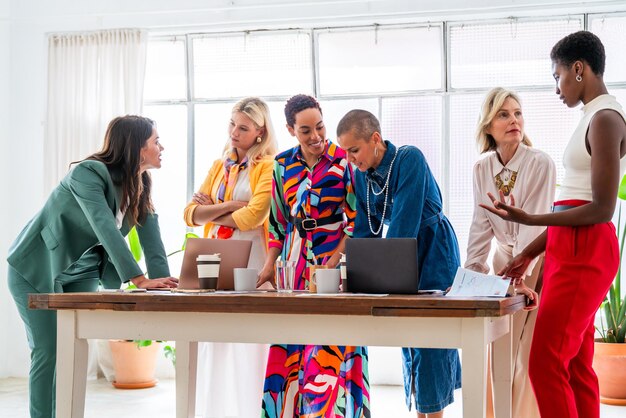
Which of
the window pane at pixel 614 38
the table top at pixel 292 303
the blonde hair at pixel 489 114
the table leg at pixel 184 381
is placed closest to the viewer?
the table top at pixel 292 303

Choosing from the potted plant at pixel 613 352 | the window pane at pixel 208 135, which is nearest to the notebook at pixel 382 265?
the potted plant at pixel 613 352

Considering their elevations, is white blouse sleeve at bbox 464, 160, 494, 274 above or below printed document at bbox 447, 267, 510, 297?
above

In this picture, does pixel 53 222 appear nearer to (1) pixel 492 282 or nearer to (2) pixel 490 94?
(1) pixel 492 282

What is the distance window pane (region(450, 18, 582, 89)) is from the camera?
577 centimetres

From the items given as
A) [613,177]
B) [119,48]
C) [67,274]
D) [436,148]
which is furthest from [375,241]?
[119,48]

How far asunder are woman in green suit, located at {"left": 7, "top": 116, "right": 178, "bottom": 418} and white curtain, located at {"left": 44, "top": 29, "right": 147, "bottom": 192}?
298cm

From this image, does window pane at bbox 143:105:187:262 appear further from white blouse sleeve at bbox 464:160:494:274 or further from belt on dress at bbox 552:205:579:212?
belt on dress at bbox 552:205:579:212

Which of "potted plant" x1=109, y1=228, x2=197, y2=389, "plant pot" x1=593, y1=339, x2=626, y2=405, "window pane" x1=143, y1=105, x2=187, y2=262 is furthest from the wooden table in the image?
"window pane" x1=143, y1=105, x2=187, y2=262

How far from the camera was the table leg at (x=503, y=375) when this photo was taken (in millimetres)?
2725

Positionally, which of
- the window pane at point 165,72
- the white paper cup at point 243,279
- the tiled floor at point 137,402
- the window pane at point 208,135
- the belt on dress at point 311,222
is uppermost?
the window pane at point 165,72

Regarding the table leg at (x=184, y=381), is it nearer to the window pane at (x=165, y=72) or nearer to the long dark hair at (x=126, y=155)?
the long dark hair at (x=126, y=155)

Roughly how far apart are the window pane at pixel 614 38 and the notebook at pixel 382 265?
151 inches

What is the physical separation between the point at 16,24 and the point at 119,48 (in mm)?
904

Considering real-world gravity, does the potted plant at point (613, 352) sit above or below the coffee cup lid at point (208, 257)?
below
